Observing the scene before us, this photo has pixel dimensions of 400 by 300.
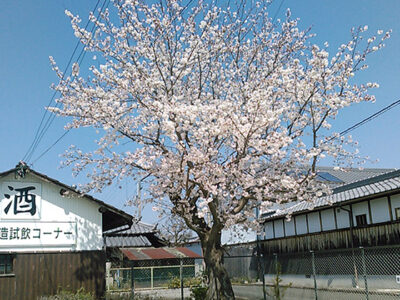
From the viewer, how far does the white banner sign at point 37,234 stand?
1358 centimetres

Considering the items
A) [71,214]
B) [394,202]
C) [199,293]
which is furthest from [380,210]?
[71,214]

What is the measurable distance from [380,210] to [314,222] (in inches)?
188

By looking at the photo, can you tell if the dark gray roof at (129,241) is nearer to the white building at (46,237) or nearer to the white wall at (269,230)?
the white wall at (269,230)

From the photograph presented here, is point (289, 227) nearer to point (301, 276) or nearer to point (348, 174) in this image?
point (301, 276)

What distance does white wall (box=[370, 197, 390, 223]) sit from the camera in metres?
17.5

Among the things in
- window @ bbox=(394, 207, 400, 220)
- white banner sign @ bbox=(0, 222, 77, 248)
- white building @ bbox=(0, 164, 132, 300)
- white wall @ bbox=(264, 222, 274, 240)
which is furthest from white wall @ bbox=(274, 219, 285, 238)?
white banner sign @ bbox=(0, 222, 77, 248)

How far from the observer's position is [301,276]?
22.7 m

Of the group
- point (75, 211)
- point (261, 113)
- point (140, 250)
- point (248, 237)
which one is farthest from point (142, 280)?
point (261, 113)

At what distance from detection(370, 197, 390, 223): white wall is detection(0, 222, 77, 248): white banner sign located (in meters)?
11.9

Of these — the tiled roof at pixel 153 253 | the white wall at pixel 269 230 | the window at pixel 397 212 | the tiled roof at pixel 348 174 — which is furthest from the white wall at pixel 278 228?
the window at pixel 397 212

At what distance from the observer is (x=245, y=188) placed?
37.1 feet

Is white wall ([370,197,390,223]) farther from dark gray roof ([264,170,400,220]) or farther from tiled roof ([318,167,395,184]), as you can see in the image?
tiled roof ([318,167,395,184])

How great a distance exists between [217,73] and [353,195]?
972 centimetres

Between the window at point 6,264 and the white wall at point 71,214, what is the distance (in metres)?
0.56
